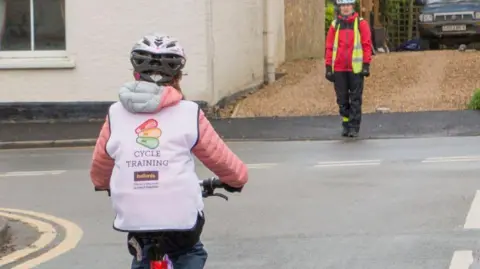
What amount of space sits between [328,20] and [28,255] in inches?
816

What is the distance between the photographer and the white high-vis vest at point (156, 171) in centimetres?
436

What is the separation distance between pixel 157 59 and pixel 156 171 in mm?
466

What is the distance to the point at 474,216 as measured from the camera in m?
8.60

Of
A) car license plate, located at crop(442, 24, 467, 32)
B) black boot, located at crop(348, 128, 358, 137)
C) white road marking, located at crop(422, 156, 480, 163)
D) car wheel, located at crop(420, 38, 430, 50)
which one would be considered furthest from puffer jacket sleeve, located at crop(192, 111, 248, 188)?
car wheel, located at crop(420, 38, 430, 50)

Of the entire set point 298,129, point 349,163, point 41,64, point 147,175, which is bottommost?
point 298,129

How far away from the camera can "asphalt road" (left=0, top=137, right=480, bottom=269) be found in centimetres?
748

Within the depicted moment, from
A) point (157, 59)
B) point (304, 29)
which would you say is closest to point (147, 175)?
point (157, 59)

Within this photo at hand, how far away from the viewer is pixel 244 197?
10.0 metres

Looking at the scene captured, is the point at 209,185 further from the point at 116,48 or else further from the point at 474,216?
the point at 116,48

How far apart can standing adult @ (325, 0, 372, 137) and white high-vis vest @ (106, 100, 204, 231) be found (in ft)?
33.3

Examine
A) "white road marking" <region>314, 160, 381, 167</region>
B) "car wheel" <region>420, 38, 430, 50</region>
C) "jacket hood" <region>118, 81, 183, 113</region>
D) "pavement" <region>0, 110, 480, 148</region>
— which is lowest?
"pavement" <region>0, 110, 480, 148</region>

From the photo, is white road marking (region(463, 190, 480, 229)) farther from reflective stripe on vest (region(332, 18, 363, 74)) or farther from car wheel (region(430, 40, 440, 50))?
car wheel (region(430, 40, 440, 50))

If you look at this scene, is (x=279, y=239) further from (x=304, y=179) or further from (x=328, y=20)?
(x=328, y=20)

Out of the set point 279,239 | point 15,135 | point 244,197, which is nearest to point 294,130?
point 15,135
